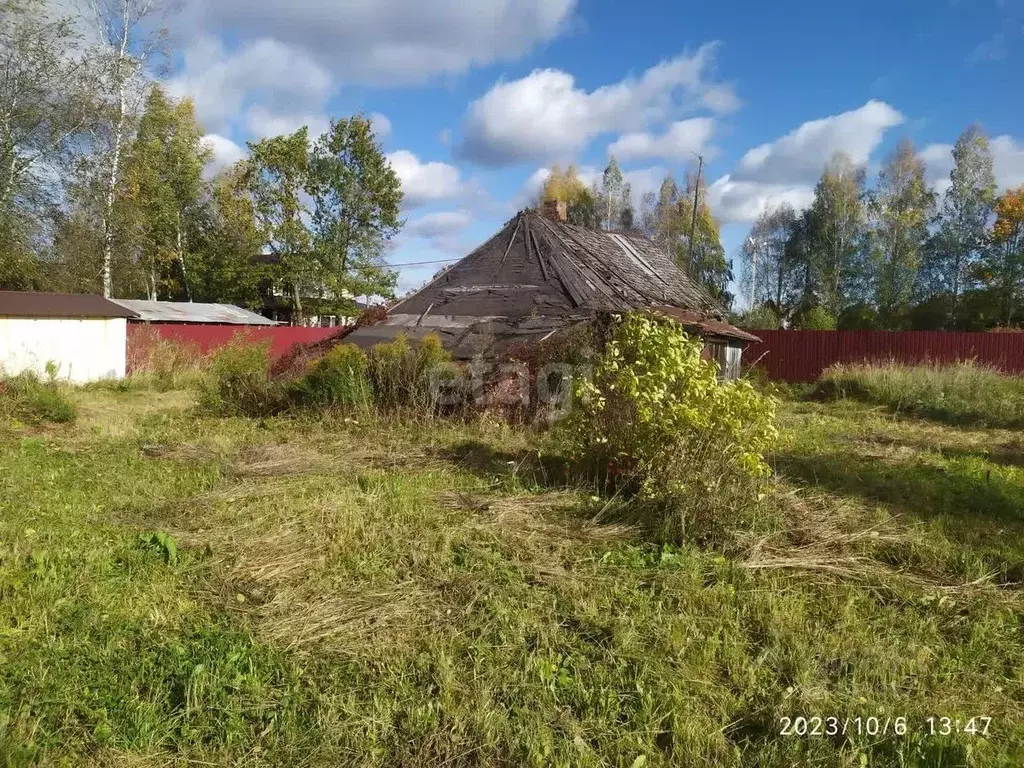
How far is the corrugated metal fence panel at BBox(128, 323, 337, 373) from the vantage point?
1781 cm

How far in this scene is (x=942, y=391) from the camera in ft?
47.0

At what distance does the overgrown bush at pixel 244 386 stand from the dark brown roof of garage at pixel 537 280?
4.17m

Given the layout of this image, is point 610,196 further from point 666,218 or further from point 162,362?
point 162,362

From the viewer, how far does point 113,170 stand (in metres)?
21.2

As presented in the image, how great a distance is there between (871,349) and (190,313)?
2617cm

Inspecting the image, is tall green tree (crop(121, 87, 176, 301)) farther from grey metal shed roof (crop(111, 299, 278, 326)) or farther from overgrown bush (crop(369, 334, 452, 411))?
overgrown bush (crop(369, 334, 452, 411))

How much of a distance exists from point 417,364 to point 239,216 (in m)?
30.0

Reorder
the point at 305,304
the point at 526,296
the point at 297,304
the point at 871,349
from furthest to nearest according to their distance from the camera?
the point at 305,304
the point at 297,304
the point at 871,349
the point at 526,296

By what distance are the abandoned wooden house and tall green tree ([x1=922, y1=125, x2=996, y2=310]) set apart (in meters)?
23.3

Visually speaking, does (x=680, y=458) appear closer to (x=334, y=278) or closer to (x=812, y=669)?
(x=812, y=669)

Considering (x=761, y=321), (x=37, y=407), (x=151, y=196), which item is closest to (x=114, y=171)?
(x=151, y=196)

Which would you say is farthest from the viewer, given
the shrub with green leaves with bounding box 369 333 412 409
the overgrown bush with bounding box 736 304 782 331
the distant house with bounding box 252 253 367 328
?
the distant house with bounding box 252 253 367 328

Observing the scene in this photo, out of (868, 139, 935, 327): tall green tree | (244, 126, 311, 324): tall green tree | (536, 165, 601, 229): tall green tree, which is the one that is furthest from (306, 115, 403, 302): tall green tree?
(868, 139, 935, 327): tall green tree

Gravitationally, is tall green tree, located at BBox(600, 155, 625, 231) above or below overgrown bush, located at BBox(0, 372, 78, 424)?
above
